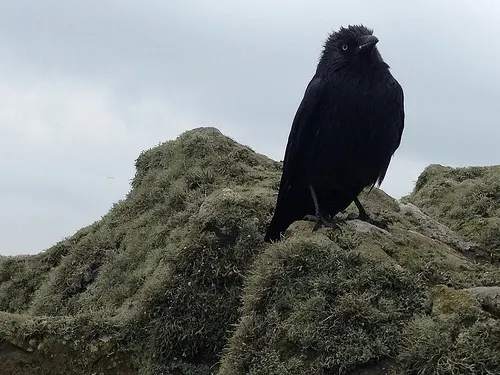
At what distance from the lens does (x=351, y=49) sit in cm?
560

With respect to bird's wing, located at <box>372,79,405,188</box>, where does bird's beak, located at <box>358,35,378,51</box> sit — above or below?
above

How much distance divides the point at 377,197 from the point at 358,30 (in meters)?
2.83

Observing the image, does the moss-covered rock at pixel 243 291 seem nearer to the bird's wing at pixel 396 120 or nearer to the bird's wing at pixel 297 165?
the bird's wing at pixel 297 165

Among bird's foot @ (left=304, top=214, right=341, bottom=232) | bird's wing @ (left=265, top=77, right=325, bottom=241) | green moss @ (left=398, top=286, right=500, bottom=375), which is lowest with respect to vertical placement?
green moss @ (left=398, top=286, right=500, bottom=375)

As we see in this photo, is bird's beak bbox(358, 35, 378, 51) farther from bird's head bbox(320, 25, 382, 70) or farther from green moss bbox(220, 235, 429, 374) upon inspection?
green moss bbox(220, 235, 429, 374)

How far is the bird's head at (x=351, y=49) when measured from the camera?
5.50 m

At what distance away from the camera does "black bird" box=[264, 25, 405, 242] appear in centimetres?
529

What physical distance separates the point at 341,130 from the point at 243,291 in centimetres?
156

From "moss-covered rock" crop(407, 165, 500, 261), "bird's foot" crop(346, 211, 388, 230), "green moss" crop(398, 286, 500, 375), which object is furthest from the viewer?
"moss-covered rock" crop(407, 165, 500, 261)

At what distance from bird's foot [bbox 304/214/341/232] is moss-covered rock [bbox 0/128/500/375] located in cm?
10

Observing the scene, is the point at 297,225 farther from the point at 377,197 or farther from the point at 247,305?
the point at 377,197

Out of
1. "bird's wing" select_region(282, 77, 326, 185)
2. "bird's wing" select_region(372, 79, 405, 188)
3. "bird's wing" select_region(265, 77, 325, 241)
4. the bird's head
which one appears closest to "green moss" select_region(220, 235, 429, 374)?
"bird's wing" select_region(265, 77, 325, 241)

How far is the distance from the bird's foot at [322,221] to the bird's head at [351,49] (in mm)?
1314

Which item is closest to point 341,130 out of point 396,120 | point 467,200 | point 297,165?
point 396,120
